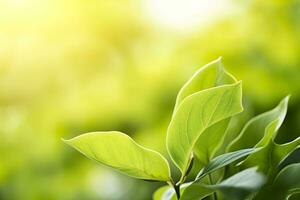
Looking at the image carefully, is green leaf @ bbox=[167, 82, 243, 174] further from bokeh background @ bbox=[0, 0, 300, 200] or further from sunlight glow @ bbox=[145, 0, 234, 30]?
sunlight glow @ bbox=[145, 0, 234, 30]

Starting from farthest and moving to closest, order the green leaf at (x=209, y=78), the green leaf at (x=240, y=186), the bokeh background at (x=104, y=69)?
the bokeh background at (x=104, y=69) < the green leaf at (x=209, y=78) < the green leaf at (x=240, y=186)

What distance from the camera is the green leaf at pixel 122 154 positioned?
1.53ft

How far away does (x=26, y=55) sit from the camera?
67.5 inches

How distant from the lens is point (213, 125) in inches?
19.7

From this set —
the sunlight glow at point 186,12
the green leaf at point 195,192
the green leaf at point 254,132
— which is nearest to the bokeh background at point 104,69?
the sunlight glow at point 186,12

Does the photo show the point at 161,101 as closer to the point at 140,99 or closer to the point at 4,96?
the point at 140,99

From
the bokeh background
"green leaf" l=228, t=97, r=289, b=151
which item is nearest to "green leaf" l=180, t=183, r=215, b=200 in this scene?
"green leaf" l=228, t=97, r=289, b=151

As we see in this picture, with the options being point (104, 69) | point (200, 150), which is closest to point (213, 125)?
point (200, 150)

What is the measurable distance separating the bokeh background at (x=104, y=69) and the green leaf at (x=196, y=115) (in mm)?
1052

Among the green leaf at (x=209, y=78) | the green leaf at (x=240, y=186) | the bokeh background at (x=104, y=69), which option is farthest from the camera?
the bokeh background at (x=104, y=69)

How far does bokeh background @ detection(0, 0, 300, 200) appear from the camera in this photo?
1634 mm

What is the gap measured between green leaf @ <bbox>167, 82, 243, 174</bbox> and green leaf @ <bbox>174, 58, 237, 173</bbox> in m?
0.02

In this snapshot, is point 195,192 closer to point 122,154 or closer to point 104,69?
point 122,154

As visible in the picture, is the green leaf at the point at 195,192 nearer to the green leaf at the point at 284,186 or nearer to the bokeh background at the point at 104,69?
the green leaf at the point at 284,186
